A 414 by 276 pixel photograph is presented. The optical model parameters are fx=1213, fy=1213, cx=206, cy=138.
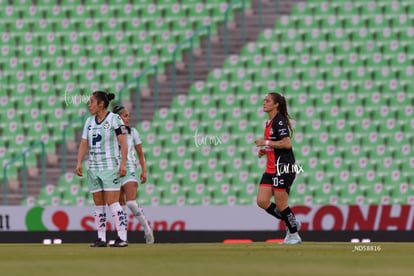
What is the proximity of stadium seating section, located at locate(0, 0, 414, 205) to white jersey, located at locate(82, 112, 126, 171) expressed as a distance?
7.98m

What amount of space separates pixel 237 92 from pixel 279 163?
9.21m

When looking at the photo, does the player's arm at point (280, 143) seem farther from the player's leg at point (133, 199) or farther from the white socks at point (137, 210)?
the white socks at point (137, 210)

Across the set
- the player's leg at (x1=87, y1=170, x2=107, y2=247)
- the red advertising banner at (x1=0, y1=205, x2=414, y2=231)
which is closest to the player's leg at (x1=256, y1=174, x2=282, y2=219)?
the player's leg at (x1=87, y1=170, x2=107, y2=247)

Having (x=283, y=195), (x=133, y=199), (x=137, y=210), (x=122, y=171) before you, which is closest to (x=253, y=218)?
(x=137, y=210)

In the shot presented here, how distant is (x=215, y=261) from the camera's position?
10.0 metres

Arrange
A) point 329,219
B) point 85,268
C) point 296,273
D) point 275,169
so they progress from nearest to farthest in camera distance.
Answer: point 296,273
point 85,268
point 275,169
point 329,219

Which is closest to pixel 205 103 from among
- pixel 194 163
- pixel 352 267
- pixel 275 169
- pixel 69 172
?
pixel 194 163

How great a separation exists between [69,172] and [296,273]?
14.2 meters

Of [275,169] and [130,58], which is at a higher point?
[130,58]

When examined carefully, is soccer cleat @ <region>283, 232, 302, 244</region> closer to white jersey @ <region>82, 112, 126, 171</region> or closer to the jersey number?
white jersey @ <region>82, 112, 126, 171</region>

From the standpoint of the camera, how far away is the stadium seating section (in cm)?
2172

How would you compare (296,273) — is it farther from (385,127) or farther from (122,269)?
(385,127)

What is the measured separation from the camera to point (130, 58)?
24.0 m

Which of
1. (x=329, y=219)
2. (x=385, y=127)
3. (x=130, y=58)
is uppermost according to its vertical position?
(x=130, y=58)
